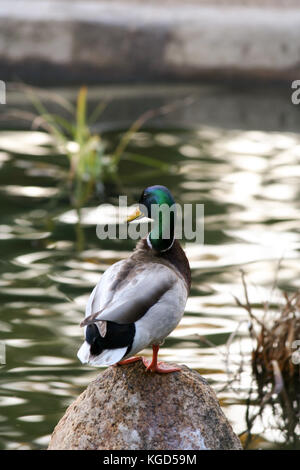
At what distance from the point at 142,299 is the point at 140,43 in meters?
8.93

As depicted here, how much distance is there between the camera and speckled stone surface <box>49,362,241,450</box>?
3.61m

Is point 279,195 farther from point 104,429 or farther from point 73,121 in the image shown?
point 104,429

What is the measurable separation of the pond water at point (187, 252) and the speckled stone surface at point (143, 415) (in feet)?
3.17

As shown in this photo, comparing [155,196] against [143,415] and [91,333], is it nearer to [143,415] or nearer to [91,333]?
[91,333]

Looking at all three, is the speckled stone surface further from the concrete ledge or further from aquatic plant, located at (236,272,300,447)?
the concrete ledge

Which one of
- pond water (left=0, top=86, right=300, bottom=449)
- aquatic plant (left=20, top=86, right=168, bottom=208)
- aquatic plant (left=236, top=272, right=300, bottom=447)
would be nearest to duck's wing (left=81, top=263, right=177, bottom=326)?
aquatic plant (left=236, top=272, right=300, bottom=447)

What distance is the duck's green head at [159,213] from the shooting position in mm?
3553

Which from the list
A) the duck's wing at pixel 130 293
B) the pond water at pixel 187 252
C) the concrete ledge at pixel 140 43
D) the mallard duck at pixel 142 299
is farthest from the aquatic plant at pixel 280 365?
the concrete ledge at pixel 140 43

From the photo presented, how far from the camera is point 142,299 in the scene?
3.40 metres

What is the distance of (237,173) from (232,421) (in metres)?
4.22

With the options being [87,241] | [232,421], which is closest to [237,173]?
[87,241]

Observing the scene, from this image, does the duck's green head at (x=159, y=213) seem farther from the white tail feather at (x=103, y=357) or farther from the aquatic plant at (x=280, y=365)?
the aquatic plant at (x=280, y=365)

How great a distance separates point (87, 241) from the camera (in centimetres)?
721

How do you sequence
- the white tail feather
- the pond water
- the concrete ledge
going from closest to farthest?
the white tail feather
the pond water
the concrete ledge
